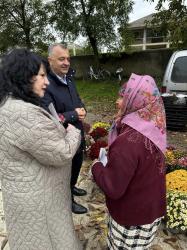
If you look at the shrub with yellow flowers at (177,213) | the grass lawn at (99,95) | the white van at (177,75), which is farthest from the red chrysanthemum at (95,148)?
the grass lawn at (99,95)

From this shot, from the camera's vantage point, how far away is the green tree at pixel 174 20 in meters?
8.88

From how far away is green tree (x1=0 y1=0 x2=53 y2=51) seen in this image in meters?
20.4

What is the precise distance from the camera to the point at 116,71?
18.0 meters

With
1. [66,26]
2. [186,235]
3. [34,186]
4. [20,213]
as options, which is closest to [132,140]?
[34,186]

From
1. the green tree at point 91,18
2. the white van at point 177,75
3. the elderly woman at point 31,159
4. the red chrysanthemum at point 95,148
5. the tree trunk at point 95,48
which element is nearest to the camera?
the elderly woman at point 31,159

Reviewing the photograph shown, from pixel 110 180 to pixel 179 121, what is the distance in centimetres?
559

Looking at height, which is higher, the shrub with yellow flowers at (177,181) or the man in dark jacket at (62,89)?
the man in dark jacket at (62,89)

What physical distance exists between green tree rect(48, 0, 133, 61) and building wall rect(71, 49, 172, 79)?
4.89 feet

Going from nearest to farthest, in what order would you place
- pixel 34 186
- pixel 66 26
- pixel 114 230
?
pixel 34 186
pixel 114 230
pixel 66 26

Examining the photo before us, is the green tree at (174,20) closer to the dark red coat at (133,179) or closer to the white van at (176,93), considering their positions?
the white van at (176,93)

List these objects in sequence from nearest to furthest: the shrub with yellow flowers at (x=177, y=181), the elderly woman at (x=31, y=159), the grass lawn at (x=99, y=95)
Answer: the elderly woman at (x=31, y=159), the shrub with yellow flowers at (x=177, y=181), the grass lawn at (x=99, y=95)

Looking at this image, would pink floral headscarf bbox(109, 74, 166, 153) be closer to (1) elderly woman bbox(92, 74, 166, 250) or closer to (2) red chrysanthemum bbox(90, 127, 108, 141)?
(1) elderly woman bbox(92, 74, 166, 250)

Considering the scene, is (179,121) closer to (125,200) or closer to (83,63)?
(125,200)

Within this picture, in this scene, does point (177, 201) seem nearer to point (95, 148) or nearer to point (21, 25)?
point (95, 148)
